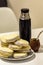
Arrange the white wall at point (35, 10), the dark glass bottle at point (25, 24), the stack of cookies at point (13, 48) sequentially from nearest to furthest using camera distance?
the stack of cookies at point (13, 48), the dark glass bottle at point (25, 24), the white wall at point (35, 10)

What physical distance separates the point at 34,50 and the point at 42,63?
16 centimetres

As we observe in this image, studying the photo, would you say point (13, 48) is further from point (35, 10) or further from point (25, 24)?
point (35, 10)

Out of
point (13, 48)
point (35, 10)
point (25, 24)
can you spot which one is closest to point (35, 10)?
point (35, 10)

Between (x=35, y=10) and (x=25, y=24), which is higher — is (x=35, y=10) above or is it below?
below

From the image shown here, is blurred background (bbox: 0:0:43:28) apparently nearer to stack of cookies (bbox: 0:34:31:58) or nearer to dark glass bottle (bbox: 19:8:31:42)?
dark glass bottle (bbox: 19:8:31:42)

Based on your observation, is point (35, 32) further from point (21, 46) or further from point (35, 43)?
point (21, 46)

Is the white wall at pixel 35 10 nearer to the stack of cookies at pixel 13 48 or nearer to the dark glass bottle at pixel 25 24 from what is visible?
the dark glass bottle at pixel 25 24

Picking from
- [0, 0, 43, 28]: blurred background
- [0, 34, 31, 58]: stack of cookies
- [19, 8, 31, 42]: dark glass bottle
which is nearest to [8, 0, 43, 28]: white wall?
[0, 0, 43, 28]: blurred background

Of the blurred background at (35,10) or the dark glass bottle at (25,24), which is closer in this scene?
the dark glass bottle at (25,24)

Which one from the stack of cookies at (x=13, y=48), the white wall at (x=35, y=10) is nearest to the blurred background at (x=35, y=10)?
the white wall at (x=35, y=10)

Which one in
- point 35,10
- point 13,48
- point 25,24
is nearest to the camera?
point 13,48

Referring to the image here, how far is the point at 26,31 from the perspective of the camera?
1.20 m

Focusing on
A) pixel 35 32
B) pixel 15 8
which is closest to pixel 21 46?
pixel 35 32

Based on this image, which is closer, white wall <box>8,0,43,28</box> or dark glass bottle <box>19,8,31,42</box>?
dark glass bottle <box>19,8,31,42</box>
